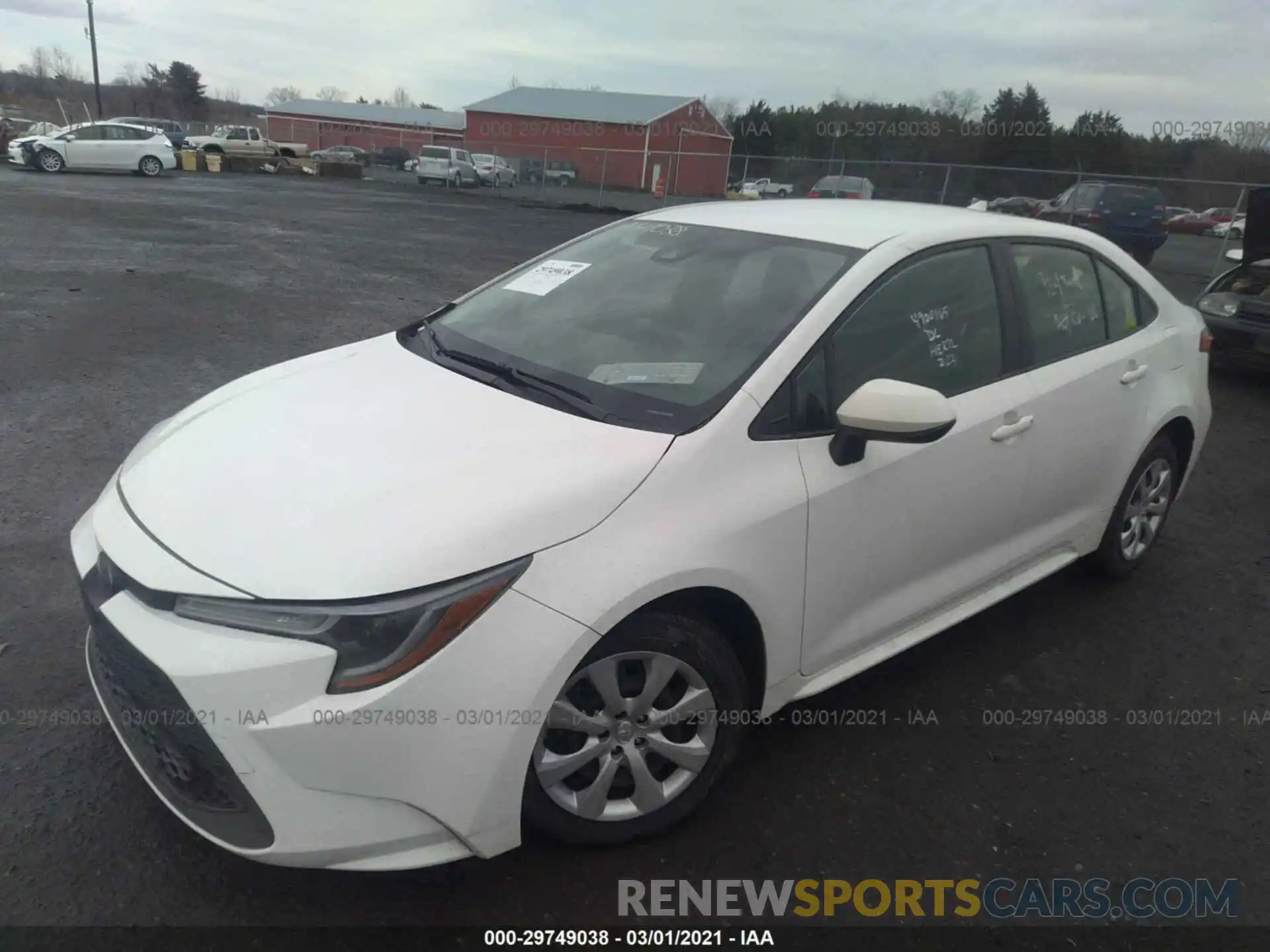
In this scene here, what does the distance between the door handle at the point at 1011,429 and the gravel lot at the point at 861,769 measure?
0.94 m

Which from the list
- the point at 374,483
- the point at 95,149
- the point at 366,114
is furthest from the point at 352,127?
the point at 374,483

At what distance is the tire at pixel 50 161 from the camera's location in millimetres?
26609

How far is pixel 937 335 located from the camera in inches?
118

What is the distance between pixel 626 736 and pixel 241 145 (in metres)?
46.3

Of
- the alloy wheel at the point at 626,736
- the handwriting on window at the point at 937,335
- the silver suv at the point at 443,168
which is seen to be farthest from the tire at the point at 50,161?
the alloy wheel at the point at 626,736

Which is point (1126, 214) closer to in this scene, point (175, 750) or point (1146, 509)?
point (1146, 509)

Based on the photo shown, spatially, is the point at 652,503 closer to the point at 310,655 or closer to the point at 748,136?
the point at 310,655

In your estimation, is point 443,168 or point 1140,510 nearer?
point 1140,510

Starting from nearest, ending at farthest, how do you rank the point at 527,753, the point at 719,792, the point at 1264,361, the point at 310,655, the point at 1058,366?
the point at 310,655 → the point at 527,753 → the point at 719,792 → the point at 1058,366 → the point at 1264,361

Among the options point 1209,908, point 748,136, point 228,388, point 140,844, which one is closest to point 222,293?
point 228,388

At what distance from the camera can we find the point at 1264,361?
8398 millimetres

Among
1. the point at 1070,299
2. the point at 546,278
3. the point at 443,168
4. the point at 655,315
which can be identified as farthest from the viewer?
the point at 443,168

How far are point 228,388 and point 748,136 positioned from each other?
60461mm

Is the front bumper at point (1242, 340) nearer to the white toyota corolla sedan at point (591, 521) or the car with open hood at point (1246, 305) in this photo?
the car with open hood at point (1246, 305)
